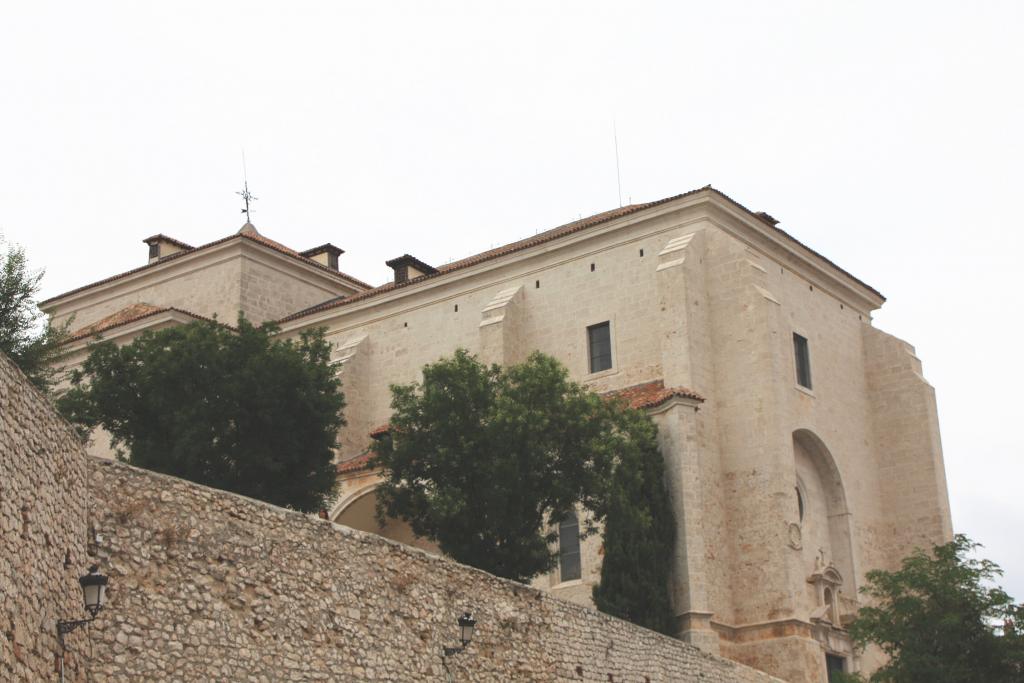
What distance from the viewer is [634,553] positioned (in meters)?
29.2

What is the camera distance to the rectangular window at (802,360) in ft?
120

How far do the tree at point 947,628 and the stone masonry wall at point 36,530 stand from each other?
15879 mm

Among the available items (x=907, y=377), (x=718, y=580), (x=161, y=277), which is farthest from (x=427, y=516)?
(x=161, y=277)

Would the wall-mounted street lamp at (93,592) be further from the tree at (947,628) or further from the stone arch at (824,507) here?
the stone arch at (824,507)

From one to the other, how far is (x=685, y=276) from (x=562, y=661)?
1707 cm

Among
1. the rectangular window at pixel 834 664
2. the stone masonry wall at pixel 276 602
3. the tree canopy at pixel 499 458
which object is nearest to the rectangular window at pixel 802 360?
the rectangular window at pixel 834 664

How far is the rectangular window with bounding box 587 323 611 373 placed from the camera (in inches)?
1427

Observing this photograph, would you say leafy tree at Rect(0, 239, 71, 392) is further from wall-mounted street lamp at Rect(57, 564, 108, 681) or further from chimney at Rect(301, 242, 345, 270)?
chimney at Rect(301, 242, 345, 270)

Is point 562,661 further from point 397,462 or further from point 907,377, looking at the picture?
point 907,377

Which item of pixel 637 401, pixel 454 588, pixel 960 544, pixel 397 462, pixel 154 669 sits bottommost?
pixel 154 669

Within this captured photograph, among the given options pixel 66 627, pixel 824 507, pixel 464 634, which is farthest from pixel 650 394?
pixel 66 627

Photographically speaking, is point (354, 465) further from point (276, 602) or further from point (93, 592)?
point (93, 592)

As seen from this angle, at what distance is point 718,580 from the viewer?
31750 millimetres

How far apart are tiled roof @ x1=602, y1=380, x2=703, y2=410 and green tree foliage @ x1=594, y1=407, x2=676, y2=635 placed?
204 cm
